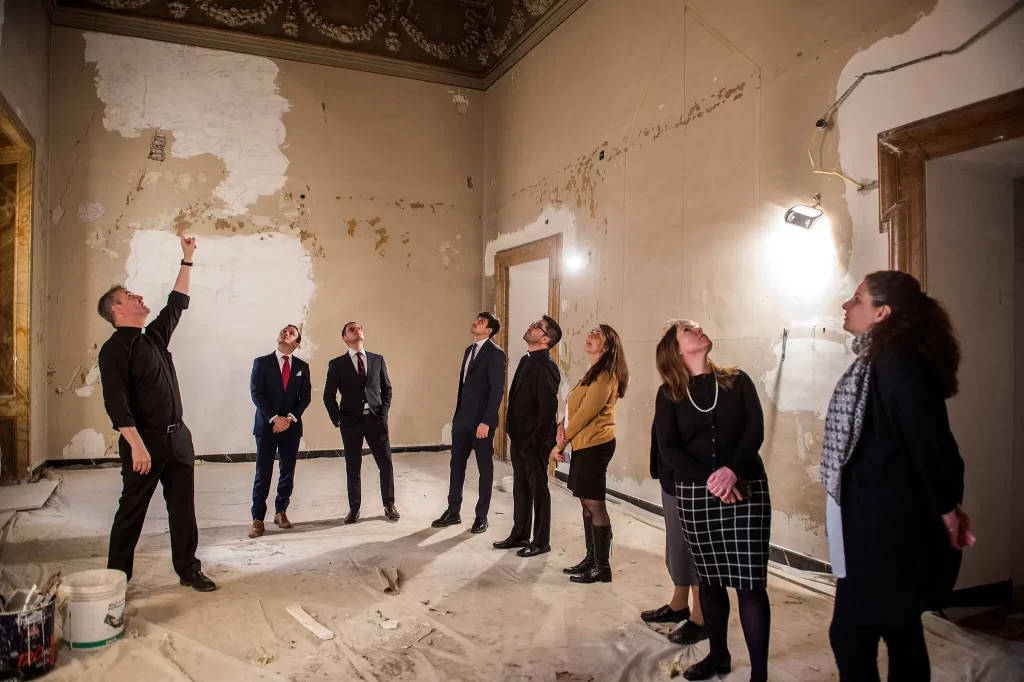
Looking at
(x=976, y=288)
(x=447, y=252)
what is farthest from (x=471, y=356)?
(x=447, y=252)

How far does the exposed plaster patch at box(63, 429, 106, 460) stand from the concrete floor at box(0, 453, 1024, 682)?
204cm

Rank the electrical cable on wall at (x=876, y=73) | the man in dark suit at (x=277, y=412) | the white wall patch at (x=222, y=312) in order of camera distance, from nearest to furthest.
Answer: the electrical cable on wall at (x=876, y=73)
the man in dark suit at (x=277, y=412)
the white wall patch at (x=222, y=312)

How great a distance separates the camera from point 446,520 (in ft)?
15.8

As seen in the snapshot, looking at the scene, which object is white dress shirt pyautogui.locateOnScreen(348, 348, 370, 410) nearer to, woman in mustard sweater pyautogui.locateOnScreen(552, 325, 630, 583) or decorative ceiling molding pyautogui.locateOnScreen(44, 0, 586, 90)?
woman in mustard sweater pyautogui.locateOnScreen(552, 325, 630, 583)

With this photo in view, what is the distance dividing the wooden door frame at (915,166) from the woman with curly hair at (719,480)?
1591 millimetres

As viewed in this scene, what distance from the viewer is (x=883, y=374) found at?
186cm

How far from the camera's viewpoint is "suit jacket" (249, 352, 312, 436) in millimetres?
4547

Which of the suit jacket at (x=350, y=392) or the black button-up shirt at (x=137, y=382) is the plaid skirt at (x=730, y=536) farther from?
the suit jacket at (x=350, y=392)

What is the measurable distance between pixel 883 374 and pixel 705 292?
9.66 ft

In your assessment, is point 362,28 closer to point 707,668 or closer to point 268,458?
point 268,458

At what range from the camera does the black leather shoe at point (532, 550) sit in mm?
4128

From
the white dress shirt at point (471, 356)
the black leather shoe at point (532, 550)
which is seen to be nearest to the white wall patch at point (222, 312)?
the white dress shirt at point (471, 356)

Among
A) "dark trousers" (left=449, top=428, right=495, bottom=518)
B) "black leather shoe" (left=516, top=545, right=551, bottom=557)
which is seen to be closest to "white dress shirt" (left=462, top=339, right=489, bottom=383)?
"dark trousers" (left=449, top=428, right=495, bottom=518)

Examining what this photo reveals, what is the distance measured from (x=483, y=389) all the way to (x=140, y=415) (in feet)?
6.93
